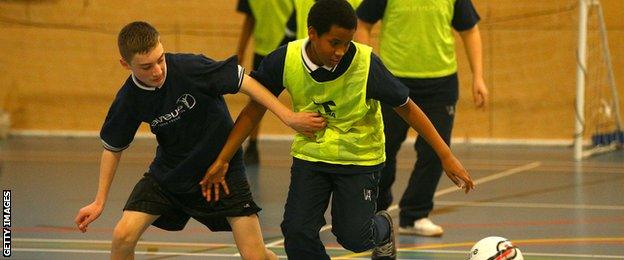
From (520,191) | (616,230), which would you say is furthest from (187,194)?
(520,191)

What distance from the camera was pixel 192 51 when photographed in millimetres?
14539

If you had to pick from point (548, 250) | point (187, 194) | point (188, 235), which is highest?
point (187, 194)

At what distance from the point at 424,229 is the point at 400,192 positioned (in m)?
2.39

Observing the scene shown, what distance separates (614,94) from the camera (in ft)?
43.4

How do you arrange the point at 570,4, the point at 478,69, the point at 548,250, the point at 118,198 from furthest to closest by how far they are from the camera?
the point at 570,4, the point at 118,198, the point at 478,69, the point at 548,250

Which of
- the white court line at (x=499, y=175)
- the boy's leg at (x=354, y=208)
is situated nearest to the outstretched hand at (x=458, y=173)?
the boy's leg at (x=354, y=208)

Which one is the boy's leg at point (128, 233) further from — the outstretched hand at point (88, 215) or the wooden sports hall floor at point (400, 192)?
the wooden sports hall floor at point (400, 192)

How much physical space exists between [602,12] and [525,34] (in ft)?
3.02

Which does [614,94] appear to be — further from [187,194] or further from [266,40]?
[187,194]

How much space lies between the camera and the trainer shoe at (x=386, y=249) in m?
6.43

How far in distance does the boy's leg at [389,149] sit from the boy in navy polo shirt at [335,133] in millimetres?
1656

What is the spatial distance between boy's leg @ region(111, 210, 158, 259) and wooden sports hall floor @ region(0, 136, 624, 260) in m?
1.56

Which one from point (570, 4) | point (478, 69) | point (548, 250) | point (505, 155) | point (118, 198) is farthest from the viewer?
point (570, 4)

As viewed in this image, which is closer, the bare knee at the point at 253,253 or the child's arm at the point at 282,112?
the child's arm at the point at 282,112
